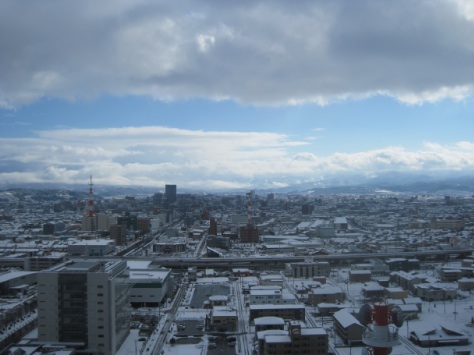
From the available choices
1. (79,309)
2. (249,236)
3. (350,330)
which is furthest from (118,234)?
(350,330)

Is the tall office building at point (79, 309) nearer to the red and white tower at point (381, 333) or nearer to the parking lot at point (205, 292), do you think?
the parking lot at point (205, 292)

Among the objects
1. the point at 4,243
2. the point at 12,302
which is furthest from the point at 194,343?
the point at 4,243

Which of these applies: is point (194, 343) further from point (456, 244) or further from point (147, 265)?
point (456, 244)

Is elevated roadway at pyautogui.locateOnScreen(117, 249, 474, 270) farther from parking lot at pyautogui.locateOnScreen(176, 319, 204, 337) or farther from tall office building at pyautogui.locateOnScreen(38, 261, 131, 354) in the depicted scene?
tall office building at pyautogui.locateOnScreen(38, 261, 131, 354)

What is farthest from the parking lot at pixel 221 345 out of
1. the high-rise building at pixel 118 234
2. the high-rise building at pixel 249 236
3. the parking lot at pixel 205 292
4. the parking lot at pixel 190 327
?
the high-rise building at pixel 118 234

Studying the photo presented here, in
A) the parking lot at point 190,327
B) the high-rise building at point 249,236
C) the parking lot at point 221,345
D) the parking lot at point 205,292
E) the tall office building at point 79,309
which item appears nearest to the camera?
the tall office building at point 79,309
